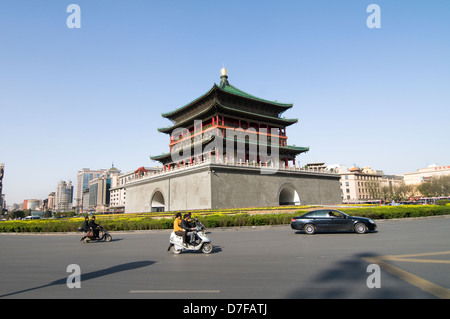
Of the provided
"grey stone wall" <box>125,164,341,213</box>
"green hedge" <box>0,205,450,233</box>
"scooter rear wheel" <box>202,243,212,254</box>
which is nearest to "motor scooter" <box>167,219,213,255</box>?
"scooter rear wheel" <box>202,243,212,254</box>

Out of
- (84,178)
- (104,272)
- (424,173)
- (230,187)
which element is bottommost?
(104,272)

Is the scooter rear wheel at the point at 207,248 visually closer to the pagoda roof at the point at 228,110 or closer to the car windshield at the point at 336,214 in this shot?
the car windshield at the point at 336,214

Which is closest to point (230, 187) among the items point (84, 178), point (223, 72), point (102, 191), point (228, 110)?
point (228, 110)

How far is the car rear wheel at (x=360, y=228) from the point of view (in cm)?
1337

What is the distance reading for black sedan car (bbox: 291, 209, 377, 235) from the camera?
13453mm

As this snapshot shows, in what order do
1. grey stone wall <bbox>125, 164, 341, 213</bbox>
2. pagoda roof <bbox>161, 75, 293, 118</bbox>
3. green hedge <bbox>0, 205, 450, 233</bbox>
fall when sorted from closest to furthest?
green hedge <bbox>0, 205, 450, 233</bbox> → grey stone wall <bbox>125, 164, 341, 213</bbox> → pagoda roof <bbox>161, 75, 293, 118</bbox>

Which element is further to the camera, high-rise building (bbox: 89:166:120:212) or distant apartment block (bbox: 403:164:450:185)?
high-rise building (bbox: 89:166:120:212)

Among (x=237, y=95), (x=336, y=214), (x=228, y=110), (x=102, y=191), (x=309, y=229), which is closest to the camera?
(x=309, y=229)

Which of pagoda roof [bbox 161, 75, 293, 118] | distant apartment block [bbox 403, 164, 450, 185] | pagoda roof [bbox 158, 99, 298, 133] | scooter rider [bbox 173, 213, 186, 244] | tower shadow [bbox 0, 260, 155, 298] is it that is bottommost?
tower shadow [bbox 0, 260, 155, 298]

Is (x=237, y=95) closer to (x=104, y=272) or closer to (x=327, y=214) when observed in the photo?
(x=327, y=214)

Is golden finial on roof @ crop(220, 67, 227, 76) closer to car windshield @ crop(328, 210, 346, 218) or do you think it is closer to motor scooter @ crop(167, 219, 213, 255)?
car windshield @ crop(328, 210, 346, 218)

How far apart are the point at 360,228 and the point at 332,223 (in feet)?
4.16

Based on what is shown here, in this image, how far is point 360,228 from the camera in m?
13.5
